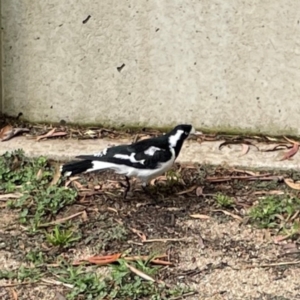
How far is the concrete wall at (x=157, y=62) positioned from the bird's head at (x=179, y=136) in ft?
2.10

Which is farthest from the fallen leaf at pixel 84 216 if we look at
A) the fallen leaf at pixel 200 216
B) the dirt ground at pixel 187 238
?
the fallen leaf at pixel 200 216

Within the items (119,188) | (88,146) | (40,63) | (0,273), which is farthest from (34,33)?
(0,273)

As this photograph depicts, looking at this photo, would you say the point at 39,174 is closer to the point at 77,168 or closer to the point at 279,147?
the point at 77,168

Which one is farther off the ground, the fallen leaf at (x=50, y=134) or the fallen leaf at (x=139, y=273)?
the fallen leaf at (x=50, y=134)

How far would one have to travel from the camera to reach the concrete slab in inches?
233

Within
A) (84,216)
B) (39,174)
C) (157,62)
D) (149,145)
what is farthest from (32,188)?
(157,62)

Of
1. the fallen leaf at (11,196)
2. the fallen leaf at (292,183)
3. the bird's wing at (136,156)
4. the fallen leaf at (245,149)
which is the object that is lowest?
the fallen leaf at (11,196)

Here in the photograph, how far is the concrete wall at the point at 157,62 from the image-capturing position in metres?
6.11

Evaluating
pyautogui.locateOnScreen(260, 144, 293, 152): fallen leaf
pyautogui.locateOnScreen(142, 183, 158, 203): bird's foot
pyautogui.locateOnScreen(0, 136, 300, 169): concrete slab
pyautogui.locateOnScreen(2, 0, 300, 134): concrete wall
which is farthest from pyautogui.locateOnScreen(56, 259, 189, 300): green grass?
pyautogui.locateOnScreen(2, 0, 300, 134): concrete wall

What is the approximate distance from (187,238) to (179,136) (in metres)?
0.88

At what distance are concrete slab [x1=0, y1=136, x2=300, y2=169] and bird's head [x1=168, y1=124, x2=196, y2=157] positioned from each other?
0.31 m

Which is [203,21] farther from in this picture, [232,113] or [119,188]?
[119,188]

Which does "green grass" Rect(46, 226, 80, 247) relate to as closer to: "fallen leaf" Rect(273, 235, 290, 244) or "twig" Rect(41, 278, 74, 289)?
"twig" Rect(41, 278, 74, 289)

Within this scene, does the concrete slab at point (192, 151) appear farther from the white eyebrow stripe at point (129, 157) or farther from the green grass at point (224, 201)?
the white eyebrow stripe at point (129, 157)
